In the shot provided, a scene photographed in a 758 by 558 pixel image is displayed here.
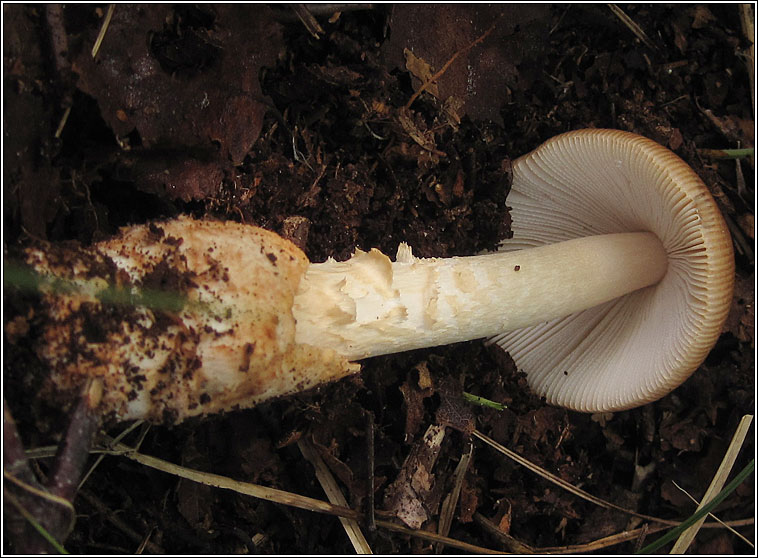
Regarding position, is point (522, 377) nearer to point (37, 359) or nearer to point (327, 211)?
point (327, 211)

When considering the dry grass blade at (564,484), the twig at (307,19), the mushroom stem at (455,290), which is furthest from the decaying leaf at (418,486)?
the twig at (307,19)

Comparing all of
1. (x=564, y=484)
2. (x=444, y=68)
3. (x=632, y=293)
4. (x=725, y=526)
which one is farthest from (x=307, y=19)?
(x=725, y=526)

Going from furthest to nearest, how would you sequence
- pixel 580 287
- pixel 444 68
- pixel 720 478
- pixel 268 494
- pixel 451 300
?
pixel 720 478 → pixel 444 68 → pixel 580 287 → pixel 268 494 → pixel 451 300

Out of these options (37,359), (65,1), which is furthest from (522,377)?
(65,1)

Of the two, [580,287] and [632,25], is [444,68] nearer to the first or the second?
[632,25]

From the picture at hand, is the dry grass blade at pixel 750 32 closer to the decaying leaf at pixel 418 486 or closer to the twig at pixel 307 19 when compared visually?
the twig at pixel 307 19

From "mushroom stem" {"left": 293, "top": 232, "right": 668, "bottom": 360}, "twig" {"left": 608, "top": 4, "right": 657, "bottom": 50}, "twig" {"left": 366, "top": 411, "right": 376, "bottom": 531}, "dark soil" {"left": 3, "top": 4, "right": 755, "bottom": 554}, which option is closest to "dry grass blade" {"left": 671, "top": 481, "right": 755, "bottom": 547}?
"dark soil" {"left": 3, "top": 4, "right": 755, "bottom": 554}

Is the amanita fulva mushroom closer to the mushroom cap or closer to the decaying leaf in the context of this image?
the mushroom cap
